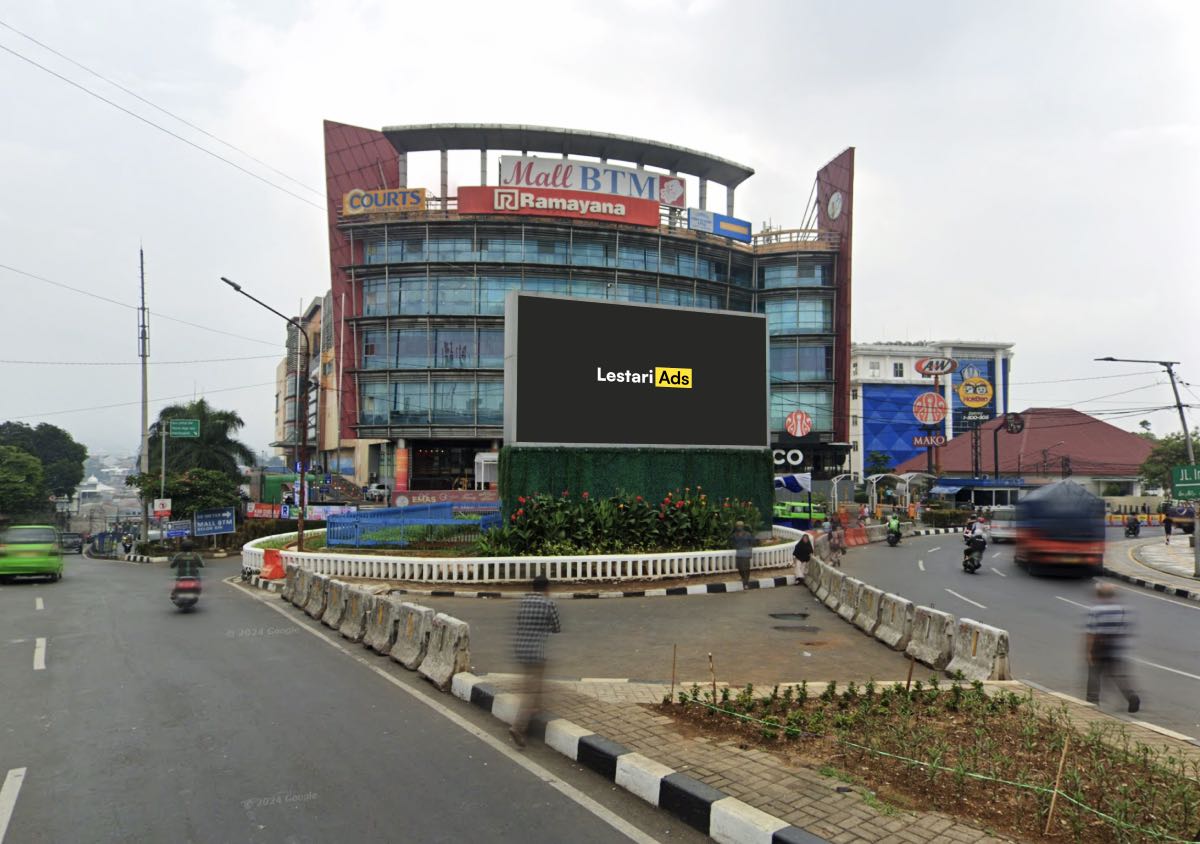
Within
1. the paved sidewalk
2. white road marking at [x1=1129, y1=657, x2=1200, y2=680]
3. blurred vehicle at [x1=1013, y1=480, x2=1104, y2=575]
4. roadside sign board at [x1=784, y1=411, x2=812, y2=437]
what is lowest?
the paved sidewalk

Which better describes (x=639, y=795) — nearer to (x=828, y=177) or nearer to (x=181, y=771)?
(x=181, y=771)

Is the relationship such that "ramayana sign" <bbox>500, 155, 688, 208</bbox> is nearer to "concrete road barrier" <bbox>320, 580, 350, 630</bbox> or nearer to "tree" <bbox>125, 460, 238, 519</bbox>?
"tree" <bbox>125, 460, 238, 519</bbox>

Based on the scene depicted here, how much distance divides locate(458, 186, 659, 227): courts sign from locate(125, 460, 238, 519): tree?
26.4 meters

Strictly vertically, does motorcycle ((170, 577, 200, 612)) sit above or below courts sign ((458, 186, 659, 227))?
below

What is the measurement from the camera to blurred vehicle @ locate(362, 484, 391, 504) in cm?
5197

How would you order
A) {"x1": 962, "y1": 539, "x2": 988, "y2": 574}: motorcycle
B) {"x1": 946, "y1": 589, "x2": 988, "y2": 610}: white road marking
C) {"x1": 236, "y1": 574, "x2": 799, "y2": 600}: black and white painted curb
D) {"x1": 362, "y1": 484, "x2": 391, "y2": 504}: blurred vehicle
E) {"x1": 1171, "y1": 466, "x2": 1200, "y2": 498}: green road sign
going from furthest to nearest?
{"x1": 362, "y1": 484, "x2": 391, "y2": 504}: blurred vehicle, {"x1": 962, "y1": 539, "x2": 988, "y2": 574}: motorcycle, {"x1": 1171, "y1": 466, "x2": 1200, "y2": 498}: green road sign, {"x1": 236, "y1": 574, "x2": 799, "y2": 600}: black and white painted curb, {"x1": 946, "y1": 589, "x2": 988, "y2": 610}: white road marking

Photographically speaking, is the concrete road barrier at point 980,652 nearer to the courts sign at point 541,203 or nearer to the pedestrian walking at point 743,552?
the pedestrian walking at point 743,552

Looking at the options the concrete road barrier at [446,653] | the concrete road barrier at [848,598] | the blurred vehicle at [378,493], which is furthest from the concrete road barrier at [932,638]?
the blurred vehicle at [378,493]

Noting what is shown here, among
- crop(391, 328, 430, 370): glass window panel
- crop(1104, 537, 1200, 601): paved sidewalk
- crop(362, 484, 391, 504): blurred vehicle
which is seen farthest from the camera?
crop(391, 328, 430, 370): glass window panel

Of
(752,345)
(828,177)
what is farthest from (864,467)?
(752,345)

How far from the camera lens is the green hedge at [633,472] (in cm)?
2000

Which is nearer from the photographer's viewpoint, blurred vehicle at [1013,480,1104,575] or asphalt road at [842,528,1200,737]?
blurred vehicle at [1013,480,1104,575]

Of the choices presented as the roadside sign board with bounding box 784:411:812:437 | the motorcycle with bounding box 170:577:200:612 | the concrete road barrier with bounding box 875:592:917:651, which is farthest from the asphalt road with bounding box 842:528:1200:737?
the roadside sign board with bounding box 784:411:812:437

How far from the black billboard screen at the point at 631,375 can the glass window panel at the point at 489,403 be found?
33479 mm
